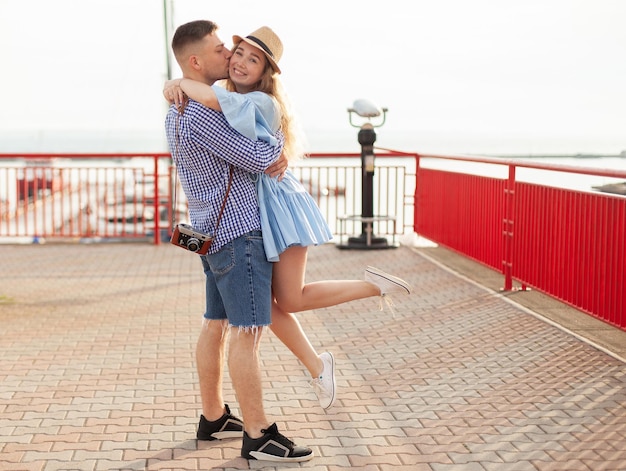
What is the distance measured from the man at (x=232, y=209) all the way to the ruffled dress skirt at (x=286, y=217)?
5cm

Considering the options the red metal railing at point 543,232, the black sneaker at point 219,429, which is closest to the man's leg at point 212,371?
the black sneaker at point 219,429

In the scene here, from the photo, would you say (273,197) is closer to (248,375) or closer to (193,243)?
(193,243)

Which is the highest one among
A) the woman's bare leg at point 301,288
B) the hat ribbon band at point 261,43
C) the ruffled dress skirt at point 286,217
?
the hat ribbon band at point 261,43

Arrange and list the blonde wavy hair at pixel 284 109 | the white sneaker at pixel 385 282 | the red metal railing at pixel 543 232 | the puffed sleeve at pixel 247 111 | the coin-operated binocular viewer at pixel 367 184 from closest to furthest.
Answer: the puffed sleeve at pixel 247 111
the blonde wavy hair at pixel 284 109
the white sneaker at pixel 385 282
the red metal railing at pixel 543 232
the coin-operated binocular viewer at pixel 367 184

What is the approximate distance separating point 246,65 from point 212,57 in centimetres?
19

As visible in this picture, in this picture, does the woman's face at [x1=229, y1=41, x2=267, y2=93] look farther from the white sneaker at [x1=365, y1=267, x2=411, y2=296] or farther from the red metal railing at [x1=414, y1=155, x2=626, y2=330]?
the red metal railing at [x1=414, y1=155, x2=626, y2=330]

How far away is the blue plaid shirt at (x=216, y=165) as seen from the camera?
14.1ft

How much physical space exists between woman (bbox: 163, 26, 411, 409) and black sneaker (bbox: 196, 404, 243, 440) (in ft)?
1.53

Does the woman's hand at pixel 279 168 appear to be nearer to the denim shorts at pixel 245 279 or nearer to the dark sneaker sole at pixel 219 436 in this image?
the denim shorts at pixel 245 279

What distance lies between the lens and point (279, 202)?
4.54 metres

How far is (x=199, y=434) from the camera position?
4.92 meters

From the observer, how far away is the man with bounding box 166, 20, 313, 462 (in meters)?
4.32

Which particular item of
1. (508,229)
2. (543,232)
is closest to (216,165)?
(543,232)

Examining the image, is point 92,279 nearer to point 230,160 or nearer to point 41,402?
point 41,402
